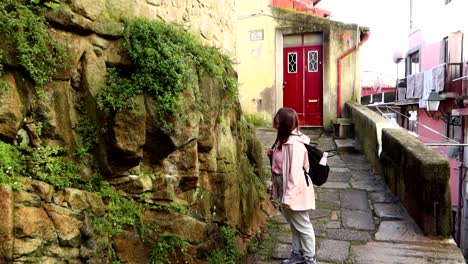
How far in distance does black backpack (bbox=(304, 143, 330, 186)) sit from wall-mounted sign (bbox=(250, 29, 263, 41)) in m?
8.16

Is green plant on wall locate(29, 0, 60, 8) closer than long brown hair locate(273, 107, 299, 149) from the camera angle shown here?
Yes

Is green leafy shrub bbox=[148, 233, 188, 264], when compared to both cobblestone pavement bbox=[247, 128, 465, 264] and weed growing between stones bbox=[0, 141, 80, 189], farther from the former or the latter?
cobblestone pavement bbox=[247, 128, 465, 264]

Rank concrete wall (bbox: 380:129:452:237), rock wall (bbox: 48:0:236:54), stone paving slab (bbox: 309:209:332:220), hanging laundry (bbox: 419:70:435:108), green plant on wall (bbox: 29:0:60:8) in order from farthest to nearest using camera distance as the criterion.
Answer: hanging laundry (bbox: 419:70:435:108), stone paving slab (bbox: 309:209:332:220), concrete wall (bbox: 380:129:452:237), rock wall (bbox: 48:0:236:54), green plant on wall (bbox: 29:0:60:8)

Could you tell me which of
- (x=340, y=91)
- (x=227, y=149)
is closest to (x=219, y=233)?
(x=227, y=149)

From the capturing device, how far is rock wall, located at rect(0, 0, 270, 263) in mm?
2148

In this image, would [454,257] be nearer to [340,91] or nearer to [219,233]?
[219,233]

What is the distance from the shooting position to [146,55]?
2855 millimetres

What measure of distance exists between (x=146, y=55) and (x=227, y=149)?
5.25 ft

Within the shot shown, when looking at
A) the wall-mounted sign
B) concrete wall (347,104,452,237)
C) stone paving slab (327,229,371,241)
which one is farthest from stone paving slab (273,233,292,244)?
the wall-mounted sign

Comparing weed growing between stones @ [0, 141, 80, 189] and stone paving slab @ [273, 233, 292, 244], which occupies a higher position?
weed growing between stones @ [0, 141, 80, 189]

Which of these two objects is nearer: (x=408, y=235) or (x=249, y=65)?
(x=408, y=235)

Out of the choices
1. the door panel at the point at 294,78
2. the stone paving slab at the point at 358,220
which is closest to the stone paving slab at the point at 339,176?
the stone paving slab at the point at 358,220

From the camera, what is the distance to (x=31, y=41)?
7.31 ft

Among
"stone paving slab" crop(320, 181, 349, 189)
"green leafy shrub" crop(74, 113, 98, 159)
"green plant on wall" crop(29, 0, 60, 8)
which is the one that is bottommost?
"stone paving slab" crop(320, 181, 349, 189)
